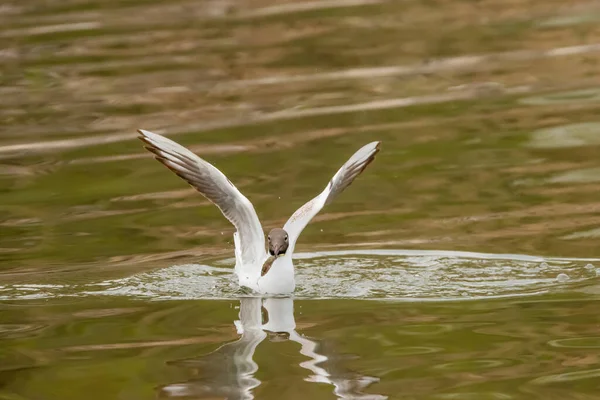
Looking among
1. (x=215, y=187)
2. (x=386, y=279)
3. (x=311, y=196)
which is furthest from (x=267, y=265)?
(x=311, y=196)

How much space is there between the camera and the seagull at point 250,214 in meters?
10.6

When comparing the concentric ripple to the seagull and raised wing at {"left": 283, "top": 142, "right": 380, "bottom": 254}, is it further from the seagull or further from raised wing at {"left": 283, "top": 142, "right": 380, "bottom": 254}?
raised wing at {"left": 283, "top": 142, "right": 380, "bottom": 254}

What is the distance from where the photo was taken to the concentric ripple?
34.8 ft

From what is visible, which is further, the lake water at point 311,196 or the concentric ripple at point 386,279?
the concentric ripple at point 386,279

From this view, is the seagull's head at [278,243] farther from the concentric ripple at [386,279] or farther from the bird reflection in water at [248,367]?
the bird reflection in water at [248,367]

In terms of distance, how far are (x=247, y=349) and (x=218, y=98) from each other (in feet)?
31.4

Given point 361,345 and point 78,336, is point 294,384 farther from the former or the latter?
point 78,336

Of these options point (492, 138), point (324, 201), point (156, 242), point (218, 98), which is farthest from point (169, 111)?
point (324, 201)

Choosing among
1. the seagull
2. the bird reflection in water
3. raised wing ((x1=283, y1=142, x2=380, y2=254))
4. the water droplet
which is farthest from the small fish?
the water droplet

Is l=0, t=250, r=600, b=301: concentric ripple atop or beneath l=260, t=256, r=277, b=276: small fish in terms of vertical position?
beneath

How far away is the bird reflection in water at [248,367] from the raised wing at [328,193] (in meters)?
0.83

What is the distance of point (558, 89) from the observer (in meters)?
18.0

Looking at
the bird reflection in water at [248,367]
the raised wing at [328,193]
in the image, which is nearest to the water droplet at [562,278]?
the raised wing at [328,193]

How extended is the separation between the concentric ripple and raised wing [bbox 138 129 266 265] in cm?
32
